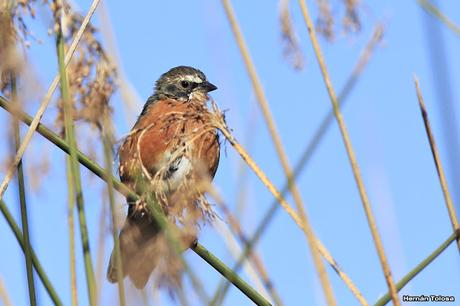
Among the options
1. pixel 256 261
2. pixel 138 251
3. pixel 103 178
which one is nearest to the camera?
pixel 256 261

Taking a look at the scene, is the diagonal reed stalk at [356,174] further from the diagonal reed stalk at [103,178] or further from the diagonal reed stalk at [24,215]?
the diagonal reed stalk at [24,215]

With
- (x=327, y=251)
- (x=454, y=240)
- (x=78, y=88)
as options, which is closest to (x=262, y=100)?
(x=327, y=251)

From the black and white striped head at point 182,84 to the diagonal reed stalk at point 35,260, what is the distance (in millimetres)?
2746

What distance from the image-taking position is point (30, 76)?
5.80 feet

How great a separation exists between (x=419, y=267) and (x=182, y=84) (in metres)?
3.22

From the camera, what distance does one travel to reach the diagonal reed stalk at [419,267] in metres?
1.68

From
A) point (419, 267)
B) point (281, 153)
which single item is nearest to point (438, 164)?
point (419, 267)

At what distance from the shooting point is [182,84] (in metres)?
4.75

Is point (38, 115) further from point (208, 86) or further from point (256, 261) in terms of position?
point (208, 86)

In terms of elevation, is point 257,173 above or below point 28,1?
below

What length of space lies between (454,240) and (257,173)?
1.64 ft

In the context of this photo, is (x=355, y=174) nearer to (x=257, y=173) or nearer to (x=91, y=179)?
(x=257, y=173)

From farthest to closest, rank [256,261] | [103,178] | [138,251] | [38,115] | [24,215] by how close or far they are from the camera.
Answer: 1. [138,251]
2. [38,115]
3. [103,178]
4. [24,215]
5. [256,261]

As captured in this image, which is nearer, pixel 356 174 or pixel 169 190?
pixel 356 174
